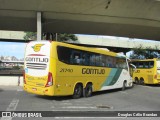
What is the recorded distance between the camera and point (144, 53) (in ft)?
193

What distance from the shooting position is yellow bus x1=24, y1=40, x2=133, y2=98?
1619 cm

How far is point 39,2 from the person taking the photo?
25.4m

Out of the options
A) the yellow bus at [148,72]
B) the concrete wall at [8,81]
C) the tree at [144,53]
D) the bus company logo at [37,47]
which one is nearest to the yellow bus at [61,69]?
the bus company logo at [37,47]

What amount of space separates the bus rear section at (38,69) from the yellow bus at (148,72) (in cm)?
1616

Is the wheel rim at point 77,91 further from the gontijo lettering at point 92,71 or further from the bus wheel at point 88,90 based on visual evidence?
the gontijo lettering at point 92,71

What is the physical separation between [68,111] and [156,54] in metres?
50.2

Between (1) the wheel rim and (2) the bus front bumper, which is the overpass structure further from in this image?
(2) the bus front bumper

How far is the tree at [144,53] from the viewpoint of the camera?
58838 mm

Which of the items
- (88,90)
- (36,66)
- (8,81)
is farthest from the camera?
(8,81)

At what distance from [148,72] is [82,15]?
28.3 ft

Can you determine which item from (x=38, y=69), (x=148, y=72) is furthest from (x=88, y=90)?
(x=148, y=72)

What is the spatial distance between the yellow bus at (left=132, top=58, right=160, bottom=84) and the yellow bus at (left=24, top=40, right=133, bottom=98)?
11168mm

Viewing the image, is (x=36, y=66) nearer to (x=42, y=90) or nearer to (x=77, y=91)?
(x=42, y=90)

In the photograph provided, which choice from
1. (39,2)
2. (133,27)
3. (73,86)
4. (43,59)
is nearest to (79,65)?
(73,86)
